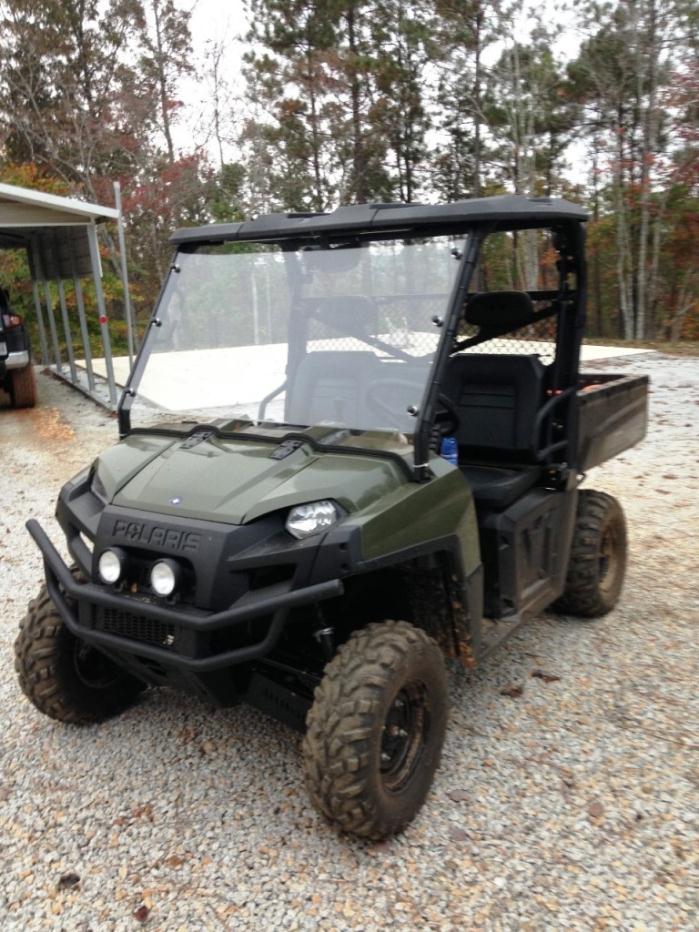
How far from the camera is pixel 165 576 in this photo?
2.36 m

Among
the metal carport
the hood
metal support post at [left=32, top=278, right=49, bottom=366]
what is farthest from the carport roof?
the hood

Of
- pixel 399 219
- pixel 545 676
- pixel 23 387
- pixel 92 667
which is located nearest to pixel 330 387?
pixel 399 219

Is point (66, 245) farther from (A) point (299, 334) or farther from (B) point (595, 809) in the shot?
(B) point (595, 809)

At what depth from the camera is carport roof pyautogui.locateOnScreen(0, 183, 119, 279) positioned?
996 centimetres

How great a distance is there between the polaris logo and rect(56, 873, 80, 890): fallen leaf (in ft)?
3.25

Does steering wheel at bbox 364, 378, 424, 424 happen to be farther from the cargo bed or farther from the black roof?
the cargo bed

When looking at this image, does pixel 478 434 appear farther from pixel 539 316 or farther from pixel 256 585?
pixel 256 585

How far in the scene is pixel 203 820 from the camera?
2654mm

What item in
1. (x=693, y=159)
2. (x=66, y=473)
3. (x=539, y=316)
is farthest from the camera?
(x=693, y=159)

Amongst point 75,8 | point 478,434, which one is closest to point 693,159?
point 478,434

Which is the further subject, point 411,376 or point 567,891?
point 411,376

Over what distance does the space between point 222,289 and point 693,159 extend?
15.7m

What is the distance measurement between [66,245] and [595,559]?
10.3m

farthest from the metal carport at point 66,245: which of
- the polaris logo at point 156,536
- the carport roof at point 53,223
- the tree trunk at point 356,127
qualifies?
the tree trunk at point 356,127
